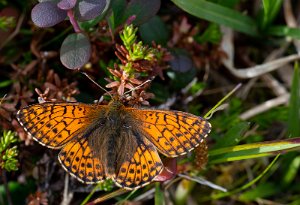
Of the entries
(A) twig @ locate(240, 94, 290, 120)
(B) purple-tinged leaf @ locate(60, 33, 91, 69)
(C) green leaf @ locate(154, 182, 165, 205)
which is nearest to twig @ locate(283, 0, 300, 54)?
(A) twig @ locate(240, 94, 290, 120)

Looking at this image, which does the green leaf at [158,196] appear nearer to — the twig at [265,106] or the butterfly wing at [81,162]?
the butterfly wing at [81,162]

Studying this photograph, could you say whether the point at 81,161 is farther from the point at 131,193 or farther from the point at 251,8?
the point at 251,8

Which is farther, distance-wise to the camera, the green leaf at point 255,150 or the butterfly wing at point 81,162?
the green leaf at point 255,150

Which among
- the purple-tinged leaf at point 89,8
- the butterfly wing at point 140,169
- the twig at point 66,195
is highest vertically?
the purple-tinged leaf at point 89,8

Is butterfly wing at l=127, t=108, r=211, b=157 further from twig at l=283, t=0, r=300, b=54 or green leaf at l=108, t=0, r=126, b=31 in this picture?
twig at l=283, t=0, r=300, b=54

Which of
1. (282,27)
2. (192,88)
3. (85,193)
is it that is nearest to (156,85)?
(192,88)

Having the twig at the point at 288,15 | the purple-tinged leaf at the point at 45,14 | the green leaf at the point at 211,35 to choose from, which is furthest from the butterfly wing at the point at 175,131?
the twig at the point at 288,15
